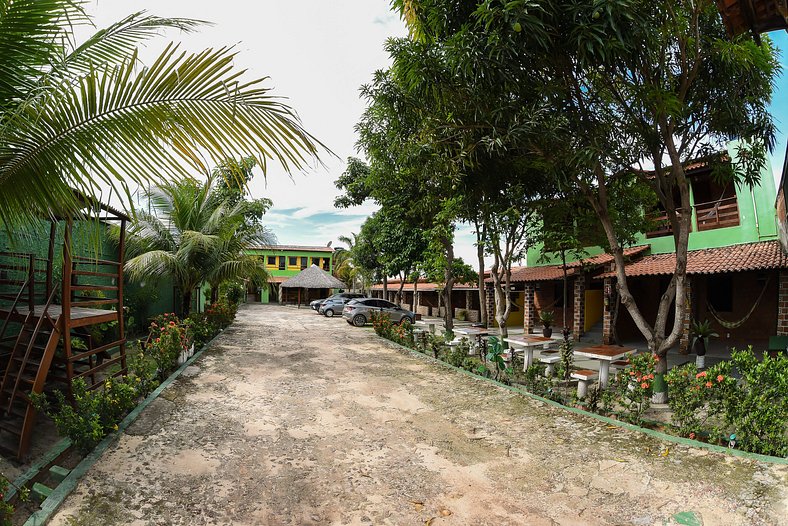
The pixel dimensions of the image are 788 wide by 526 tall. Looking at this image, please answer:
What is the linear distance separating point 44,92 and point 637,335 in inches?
624

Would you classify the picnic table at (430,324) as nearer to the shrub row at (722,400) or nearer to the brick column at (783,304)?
the shrub row at (722,400)

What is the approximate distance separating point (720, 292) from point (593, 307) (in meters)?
4.13

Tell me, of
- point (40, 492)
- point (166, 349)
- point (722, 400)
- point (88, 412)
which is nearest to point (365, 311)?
point (166, 349)

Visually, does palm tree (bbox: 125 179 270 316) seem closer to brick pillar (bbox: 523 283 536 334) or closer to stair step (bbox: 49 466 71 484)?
stair step (bbox: 49 466 71 484)

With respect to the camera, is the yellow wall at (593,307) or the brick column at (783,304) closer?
the brick column at (783,304)

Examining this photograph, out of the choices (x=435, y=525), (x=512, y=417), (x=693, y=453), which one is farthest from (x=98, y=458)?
(x=693, y=453)

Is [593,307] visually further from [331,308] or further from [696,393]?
[331,308]

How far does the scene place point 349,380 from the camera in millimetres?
7871

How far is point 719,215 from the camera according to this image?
11953 millimetres

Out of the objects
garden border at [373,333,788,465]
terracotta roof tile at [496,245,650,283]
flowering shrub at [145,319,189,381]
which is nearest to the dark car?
terracotta roof tile at [496,245,650,283]

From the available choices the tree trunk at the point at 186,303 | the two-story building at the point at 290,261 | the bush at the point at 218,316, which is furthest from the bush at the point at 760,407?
the two-story building at the point at 290,261

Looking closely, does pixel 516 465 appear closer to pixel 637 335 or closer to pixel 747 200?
pixel 747 200

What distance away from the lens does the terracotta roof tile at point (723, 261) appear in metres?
9.29

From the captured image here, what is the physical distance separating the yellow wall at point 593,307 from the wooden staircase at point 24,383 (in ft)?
49.2
